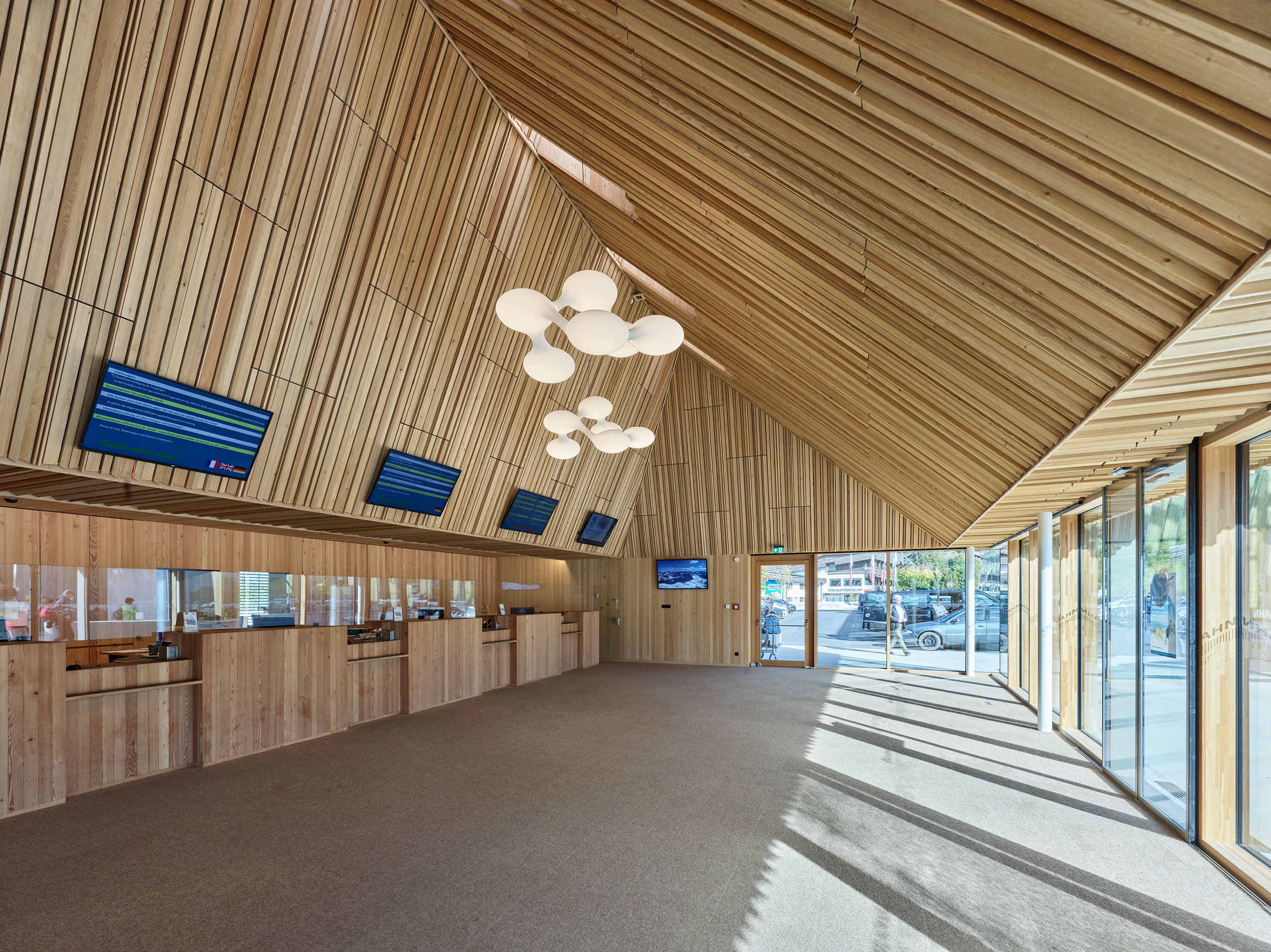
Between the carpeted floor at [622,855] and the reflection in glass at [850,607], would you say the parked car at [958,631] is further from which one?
the carpeted floor at [622,855]

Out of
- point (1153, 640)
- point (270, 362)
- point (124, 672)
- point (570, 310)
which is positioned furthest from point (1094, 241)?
point (124, 672)

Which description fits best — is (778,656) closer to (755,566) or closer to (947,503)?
(755,566)

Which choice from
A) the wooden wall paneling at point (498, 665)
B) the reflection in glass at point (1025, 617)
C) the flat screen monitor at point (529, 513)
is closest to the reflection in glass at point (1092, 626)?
the reflection in glass at point (1025, 617)

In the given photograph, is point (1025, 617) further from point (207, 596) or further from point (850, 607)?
point (207, 596)

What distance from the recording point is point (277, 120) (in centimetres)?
520

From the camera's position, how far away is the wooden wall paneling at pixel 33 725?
5.17 meters

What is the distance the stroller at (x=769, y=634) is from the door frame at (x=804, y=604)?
0.09 meters

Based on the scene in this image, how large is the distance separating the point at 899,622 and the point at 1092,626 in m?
7.00

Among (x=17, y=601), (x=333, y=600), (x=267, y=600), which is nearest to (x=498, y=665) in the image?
(x=333, y=600)

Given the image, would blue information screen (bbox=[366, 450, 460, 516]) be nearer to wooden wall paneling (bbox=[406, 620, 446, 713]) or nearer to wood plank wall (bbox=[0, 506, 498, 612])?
wooden wall paneling (bbox=[406, 620, 446, 713])

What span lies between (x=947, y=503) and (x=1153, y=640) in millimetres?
3930

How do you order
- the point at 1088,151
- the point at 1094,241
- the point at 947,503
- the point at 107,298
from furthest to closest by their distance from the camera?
1. the point at 947,503
2. the point at 107,298
3. the point at 1094,241
4. the point at 1088,151

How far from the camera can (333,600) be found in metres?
10.5

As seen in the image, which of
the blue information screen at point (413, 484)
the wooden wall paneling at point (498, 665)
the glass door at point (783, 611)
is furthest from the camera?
the glass door at point (783, 611)
